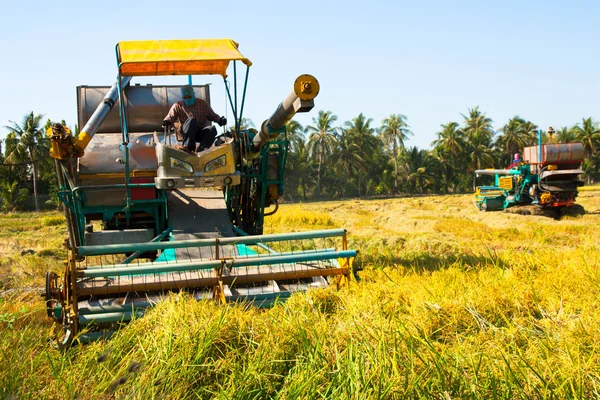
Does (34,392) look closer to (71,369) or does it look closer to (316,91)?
(71,369)

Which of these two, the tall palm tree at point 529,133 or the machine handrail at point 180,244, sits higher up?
the tall palm tree at point 529,133

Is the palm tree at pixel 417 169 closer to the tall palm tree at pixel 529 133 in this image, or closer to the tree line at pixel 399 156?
the tree line at pixel 399 156

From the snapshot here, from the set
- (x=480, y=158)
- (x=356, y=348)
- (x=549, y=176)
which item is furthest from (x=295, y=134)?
(x=356, y=348)

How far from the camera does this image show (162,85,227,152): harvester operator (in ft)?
23.1

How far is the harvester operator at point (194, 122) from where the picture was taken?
7051 millimetres

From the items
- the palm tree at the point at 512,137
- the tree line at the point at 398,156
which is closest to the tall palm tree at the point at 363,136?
the tree line at the point at 398,156

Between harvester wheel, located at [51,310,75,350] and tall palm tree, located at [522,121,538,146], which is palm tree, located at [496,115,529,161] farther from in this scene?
harvester wheel, located at [51,310,75,350]

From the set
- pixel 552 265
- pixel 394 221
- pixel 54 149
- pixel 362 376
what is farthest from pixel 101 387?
pixel 394 221

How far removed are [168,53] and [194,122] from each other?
3.07 feet

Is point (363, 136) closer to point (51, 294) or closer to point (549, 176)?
point (549, 176)

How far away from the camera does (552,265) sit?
5941 millimetres

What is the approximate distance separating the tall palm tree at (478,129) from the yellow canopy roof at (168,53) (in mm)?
53431

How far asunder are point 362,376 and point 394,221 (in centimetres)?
1735

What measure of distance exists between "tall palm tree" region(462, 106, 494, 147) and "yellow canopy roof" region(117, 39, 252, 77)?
53431mm
